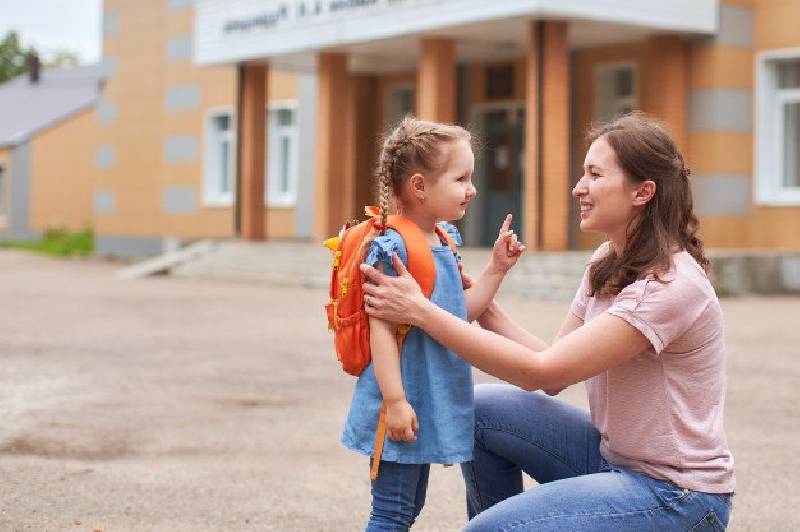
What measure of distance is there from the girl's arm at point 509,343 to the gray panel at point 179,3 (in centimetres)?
2824

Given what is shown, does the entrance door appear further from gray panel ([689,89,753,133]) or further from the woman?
the woman

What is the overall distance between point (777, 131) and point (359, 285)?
59.8 ft

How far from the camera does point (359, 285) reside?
10.7ft

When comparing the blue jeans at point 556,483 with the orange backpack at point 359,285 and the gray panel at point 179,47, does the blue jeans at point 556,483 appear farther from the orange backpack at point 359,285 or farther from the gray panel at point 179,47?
the gray panel at point 179,47

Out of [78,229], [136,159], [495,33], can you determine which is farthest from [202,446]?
[78,229]

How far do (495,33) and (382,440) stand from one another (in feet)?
57.4

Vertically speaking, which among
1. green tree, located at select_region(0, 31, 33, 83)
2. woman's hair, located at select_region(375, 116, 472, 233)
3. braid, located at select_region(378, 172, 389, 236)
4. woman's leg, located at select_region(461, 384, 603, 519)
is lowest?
woman's leg, located at select_region(461, 384, 603, 519)

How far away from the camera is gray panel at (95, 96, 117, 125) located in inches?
1339

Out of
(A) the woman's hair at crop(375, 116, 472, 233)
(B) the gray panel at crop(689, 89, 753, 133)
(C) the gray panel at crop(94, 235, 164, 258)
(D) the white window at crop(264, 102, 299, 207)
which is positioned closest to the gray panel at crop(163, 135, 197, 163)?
(C) the gray panel at crop(94, 235, 164, 258)

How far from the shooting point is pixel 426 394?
3303 mm

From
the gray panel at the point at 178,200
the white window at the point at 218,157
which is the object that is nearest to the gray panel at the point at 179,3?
the white window at the point at 218,157

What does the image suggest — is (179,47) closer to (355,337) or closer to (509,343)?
(355,337)

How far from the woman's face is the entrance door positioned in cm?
2041

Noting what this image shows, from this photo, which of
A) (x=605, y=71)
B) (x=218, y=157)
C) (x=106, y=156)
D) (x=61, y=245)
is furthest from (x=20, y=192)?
(x=605, y=71)
